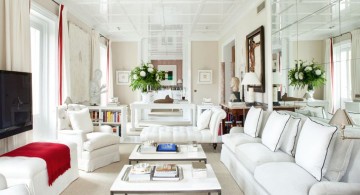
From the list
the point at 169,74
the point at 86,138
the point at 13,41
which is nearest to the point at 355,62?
the point at 86,138

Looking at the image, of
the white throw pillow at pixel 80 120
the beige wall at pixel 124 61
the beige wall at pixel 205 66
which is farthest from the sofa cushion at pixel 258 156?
the beige wall at pixel 124 61

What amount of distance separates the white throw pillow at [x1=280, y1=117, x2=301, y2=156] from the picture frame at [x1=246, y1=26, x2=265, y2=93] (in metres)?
1.79

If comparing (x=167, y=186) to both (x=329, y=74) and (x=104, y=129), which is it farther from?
(x=104, y=129)

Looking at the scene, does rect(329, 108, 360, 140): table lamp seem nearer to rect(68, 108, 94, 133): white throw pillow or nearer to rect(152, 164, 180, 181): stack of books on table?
rect(152, 164, 180, 181): stack of books on table

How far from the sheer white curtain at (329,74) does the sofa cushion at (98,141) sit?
3.23 m

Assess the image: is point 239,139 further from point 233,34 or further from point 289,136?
point 233,34

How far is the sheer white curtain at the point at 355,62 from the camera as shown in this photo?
112 inches

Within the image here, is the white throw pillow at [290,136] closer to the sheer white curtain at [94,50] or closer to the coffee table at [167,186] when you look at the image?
the coffee table at [167,186]

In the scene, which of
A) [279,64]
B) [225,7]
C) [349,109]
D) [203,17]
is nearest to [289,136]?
[349,109]

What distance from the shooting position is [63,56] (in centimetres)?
542

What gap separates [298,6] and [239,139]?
205cm

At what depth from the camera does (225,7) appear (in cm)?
623

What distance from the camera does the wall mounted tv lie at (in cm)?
321

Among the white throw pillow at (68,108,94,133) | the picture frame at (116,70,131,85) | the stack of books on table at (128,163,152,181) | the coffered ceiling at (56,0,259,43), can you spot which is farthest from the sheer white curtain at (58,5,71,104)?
the picture frame at (116,70,131,85)
